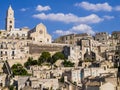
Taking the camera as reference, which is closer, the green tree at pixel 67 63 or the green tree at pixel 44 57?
the green tree at pixel 67 63

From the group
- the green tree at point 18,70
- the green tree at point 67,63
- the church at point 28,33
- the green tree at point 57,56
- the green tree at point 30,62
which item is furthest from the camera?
the church at point 28,33

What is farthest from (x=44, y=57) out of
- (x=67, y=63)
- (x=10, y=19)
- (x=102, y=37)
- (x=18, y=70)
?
(x=10, y=19)

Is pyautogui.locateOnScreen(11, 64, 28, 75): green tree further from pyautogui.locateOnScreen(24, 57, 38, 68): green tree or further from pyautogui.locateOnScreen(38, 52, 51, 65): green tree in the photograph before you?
pyautogui.locateOnScreen(38, 52, 51, 65): green tree

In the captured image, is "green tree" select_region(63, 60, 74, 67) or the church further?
the church

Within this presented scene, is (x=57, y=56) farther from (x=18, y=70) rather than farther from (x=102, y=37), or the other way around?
(x=102, y=37)

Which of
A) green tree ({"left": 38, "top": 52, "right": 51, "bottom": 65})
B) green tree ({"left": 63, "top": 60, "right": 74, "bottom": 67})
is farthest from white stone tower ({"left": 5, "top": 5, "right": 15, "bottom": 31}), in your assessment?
green tree ({"left": 63, "top": 60, "right": 74, "bottom": 67})

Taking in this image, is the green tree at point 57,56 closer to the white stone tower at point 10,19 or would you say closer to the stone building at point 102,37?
the stone building at point 102,37

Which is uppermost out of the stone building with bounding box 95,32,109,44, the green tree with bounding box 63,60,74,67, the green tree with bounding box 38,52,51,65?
the stone building with bounding box 95,32,109,44

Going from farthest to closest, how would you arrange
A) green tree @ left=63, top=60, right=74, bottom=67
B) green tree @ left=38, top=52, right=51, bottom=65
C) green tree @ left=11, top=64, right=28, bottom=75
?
green tree @ left=38, top=52, right=51, bottom=65 → green tree @ left=63, top=60, right=74, bottom=67 → green tree @ left=11, top=64, right=28, bottom=75

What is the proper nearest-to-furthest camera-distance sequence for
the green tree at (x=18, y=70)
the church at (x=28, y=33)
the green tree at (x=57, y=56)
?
1. the green tree at (x=18, y=70)
2. the green tree at (x=57, y=56)
3. the church at (x=28, y=33)

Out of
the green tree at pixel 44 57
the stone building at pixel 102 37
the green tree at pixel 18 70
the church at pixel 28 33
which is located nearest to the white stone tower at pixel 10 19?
the church at pixel 28 33

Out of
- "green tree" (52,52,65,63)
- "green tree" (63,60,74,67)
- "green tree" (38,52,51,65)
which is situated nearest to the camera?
"green tree" (63,60,74,67)

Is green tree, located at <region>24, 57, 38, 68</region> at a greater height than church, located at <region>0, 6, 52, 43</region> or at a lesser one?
lesser

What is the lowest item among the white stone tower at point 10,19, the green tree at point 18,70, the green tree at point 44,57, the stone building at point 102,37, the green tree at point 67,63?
the green tree at point 18,70
